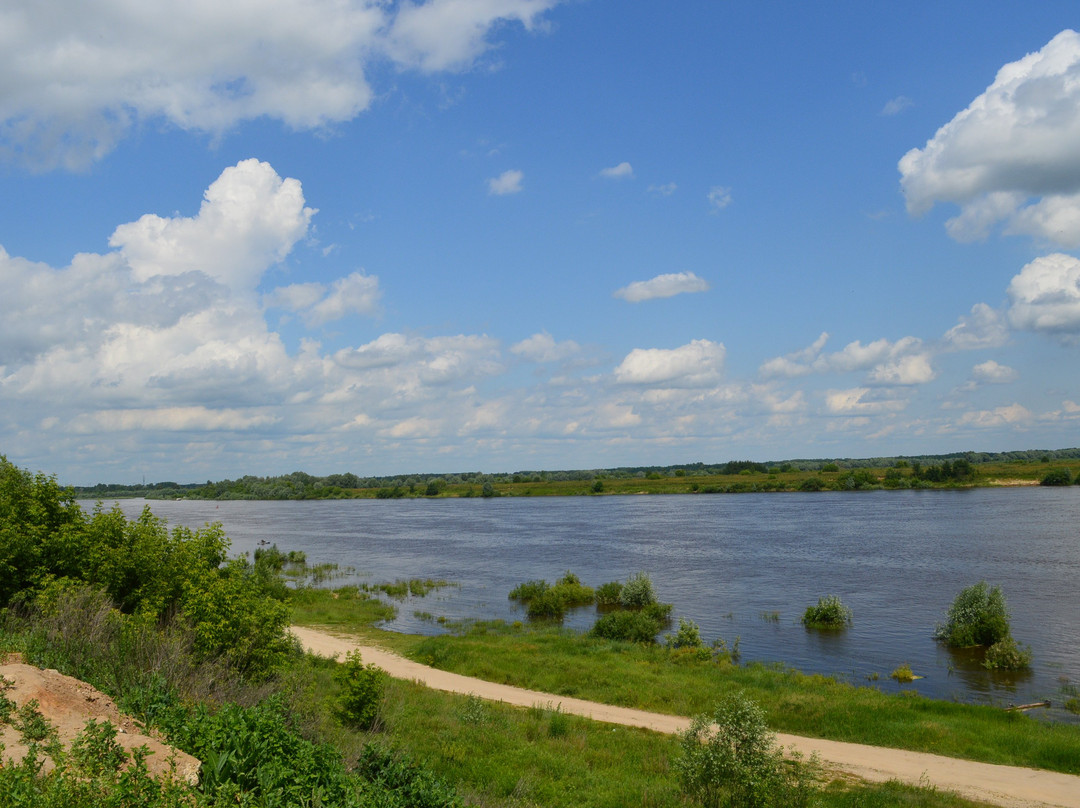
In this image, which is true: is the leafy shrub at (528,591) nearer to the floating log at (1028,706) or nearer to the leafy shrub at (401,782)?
the floating log at (1028,706)

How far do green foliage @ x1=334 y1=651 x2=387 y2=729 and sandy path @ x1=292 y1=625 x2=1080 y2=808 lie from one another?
7499 mm

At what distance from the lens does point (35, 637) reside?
13164 millimetres

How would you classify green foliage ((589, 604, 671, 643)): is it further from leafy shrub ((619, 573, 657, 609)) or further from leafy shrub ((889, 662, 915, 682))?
leafy shrub ((889, 662, 915, 682))

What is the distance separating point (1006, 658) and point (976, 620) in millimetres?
4090

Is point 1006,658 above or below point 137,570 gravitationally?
below

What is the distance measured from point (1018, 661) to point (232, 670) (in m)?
31.8

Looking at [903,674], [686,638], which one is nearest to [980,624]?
[903,674]

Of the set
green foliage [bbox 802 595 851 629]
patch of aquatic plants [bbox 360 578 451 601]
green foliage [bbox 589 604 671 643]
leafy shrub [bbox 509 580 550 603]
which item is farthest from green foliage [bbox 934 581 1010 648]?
patch of aquatic plants [bbox 360 578 451 601]

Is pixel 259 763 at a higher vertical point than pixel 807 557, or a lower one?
higher

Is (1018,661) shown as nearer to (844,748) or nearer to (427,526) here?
(844,748)

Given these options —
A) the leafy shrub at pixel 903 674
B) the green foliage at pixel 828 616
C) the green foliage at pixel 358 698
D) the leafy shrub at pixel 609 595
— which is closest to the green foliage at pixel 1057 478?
the green foliage at pixel 828 616

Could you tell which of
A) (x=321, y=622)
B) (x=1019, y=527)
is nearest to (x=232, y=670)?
(x=321, y=622)

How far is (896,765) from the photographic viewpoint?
62.8ft

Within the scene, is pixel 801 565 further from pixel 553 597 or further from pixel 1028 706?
pixel 1028 706
